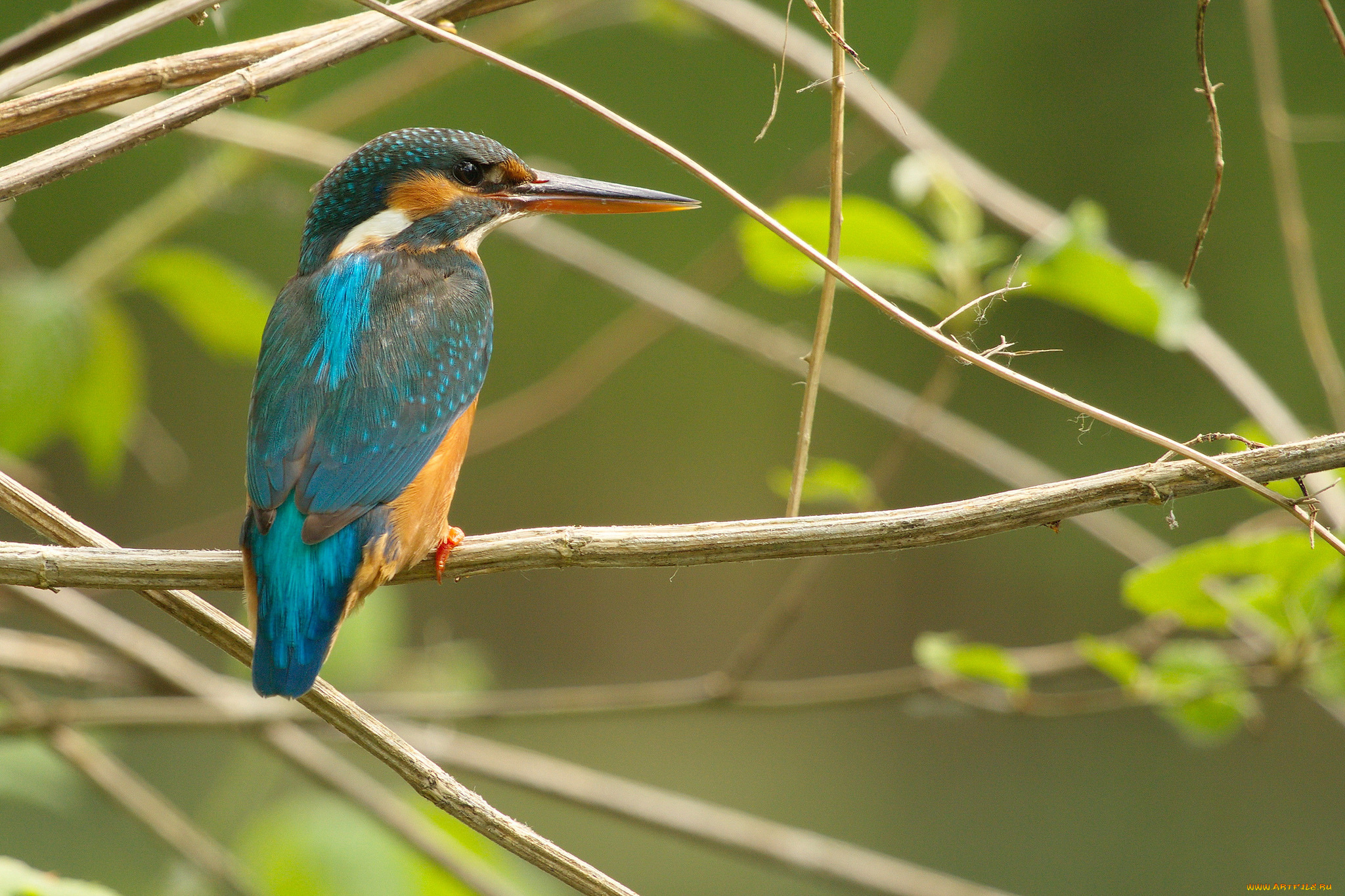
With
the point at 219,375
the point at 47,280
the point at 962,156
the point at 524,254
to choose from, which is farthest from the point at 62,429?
the point at 219,375

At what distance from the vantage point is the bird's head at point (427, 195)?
1545 mm

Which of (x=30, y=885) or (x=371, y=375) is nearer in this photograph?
(x=30, y=885)

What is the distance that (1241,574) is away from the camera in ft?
4.18

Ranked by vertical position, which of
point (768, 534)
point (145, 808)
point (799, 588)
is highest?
point (799, 588)

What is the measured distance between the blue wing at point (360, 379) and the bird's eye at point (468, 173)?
12 cm

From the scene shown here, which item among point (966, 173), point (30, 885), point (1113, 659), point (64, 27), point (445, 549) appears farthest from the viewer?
point (966, 173)

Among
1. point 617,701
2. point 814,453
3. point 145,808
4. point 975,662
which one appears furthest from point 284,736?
point 814,453

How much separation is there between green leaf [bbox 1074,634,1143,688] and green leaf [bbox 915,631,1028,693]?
83mm

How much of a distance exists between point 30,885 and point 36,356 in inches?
38.0

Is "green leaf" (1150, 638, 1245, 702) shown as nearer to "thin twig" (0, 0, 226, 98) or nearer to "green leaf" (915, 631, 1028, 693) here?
"green leaf" (915, 631, 1028, 693)

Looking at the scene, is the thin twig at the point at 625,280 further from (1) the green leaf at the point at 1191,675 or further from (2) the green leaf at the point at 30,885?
(2) the green leaf at the point at 30,885

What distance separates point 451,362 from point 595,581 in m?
3.88

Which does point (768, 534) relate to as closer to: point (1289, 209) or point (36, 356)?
point (1289, 209)

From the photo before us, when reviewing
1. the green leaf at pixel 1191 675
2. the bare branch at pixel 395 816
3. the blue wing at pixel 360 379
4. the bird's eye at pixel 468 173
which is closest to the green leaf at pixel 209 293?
the blue wing at pixel 360 379
